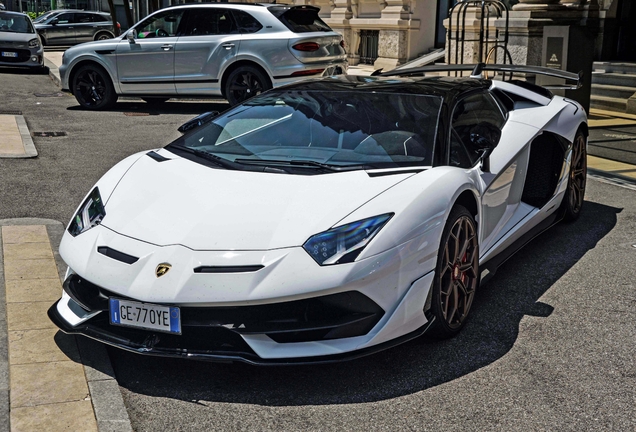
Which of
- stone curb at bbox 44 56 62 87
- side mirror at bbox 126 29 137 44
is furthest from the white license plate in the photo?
stone curb at bbox 44 56 62 87

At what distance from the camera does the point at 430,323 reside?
402cm

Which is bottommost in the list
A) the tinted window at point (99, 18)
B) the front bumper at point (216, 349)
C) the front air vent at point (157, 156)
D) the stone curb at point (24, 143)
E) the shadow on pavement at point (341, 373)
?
the stone curb at point (24, 143)

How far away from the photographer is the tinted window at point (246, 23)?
13188mm

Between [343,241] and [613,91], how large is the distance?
1192 centimetres

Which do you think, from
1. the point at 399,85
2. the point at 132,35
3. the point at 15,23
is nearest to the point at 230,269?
the point at 399,85

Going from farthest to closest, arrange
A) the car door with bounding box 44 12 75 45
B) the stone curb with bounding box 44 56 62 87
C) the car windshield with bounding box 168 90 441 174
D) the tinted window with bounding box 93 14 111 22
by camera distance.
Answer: the tinted window with bounding box 93 14 111 22
the car door with bounding box 44 12 75 45
the stone curb with bounding box 44 56 62 87
the car windshield with bounding box 168 90 441 174

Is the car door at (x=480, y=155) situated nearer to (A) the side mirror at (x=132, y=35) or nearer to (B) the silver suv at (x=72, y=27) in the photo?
(A) the side mirror at (x=132, y=35)

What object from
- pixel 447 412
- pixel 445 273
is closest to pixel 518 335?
pixel 445 273

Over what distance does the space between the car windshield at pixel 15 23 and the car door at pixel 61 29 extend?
9.29 m

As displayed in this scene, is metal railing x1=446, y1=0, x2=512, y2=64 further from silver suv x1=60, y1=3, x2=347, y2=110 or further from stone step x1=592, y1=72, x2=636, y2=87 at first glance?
silver suv x1=60, y1=3, x2=347, y2=110

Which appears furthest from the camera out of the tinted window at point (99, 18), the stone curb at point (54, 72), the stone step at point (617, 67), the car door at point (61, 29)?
the tinted window at point (99, 18)

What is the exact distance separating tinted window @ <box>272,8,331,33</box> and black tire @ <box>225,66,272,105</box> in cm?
93

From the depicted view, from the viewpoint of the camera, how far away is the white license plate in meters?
3.64

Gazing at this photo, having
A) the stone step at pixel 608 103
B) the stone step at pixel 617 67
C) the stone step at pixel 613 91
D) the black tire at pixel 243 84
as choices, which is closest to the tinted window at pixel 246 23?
the black tire at pixel 243 84
